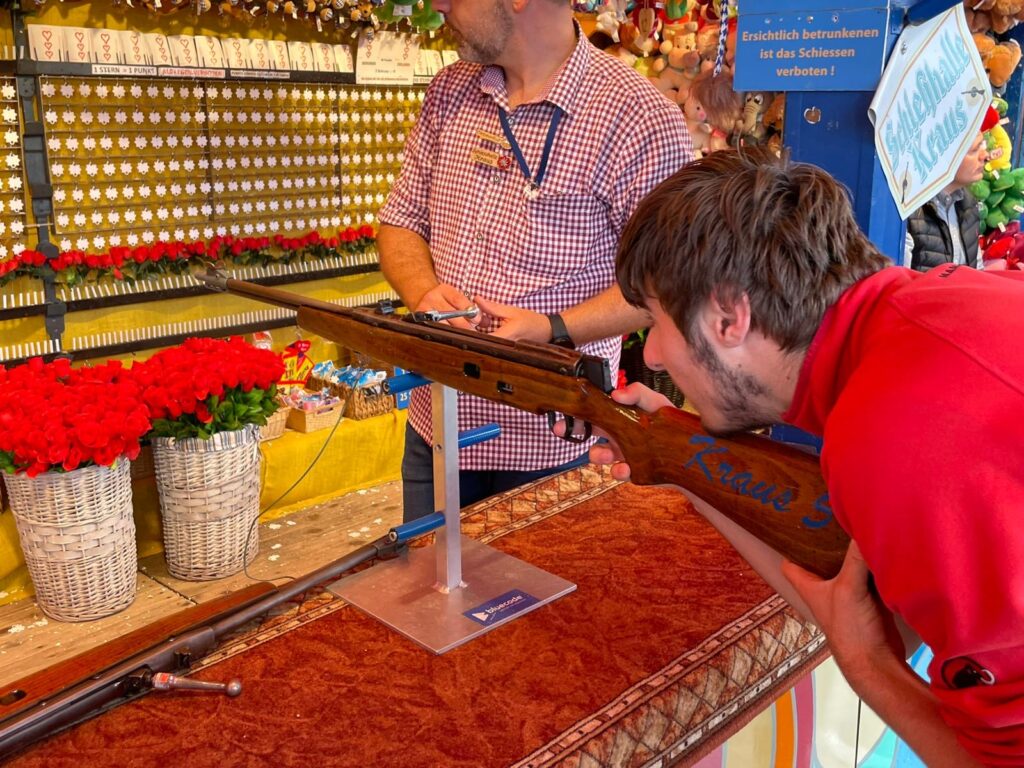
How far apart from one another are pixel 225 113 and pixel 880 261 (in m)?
2.90

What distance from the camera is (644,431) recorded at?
3.94ft

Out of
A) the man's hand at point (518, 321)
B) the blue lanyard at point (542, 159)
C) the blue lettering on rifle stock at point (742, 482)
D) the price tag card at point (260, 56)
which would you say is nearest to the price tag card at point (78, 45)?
the price tag card at point (260, 56)

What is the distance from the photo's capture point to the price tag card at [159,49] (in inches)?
126

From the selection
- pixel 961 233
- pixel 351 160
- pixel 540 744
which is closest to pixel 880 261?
pixel 540 744

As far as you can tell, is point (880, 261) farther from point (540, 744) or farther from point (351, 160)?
point (351, 160)

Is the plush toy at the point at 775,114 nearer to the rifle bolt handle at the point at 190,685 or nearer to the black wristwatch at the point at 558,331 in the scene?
the black wristwatch at the point at 558,331

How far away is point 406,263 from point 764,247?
3.56 feet

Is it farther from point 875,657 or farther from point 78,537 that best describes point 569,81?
point 78,537

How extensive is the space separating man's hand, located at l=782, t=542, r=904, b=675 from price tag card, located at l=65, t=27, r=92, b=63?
112 inches

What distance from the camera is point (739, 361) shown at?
1.03 metres

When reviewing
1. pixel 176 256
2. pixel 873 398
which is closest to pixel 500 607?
pixel 873 398

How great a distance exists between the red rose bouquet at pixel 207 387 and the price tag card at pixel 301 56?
4.02ft

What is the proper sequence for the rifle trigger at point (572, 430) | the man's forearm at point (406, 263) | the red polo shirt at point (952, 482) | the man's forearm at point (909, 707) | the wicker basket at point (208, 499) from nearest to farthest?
the red polo shirt at point (952, 482), the man's forearm at point (909, 707), the rifle trigger at point (572, 430), the man's forearm at point (406, 263), the wicker basket at point (208, 499)

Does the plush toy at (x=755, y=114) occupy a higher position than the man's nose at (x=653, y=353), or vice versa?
the plush toy at (x=755, y=114)
